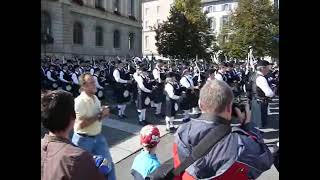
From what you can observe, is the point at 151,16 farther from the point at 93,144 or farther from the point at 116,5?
the point at 93,144

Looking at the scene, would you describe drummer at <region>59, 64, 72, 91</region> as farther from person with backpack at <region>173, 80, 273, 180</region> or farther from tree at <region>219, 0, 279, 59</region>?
tree at <region>219, 0, 279, 59</region>

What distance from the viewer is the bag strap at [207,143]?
96.7 inches

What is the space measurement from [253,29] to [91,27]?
1547 centimetres

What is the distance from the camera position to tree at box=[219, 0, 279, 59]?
116 ft

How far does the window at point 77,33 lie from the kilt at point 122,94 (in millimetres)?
26752

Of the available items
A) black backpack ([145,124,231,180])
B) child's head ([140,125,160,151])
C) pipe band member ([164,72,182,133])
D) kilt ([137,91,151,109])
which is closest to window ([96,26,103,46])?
kilt ([137,91,151,109])

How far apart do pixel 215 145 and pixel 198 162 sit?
0.14 meters

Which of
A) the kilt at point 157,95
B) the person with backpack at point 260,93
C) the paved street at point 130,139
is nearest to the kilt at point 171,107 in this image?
the paved street at point 130,139

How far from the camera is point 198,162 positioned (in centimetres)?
249

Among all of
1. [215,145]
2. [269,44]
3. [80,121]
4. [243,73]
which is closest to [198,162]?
[215,145]
